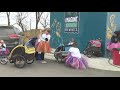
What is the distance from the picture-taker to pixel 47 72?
10.3m

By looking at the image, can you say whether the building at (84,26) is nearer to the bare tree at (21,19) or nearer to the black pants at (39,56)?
the black pants at (39,56)

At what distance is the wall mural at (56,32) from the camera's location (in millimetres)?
18052

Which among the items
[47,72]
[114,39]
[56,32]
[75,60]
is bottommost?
[47,72]

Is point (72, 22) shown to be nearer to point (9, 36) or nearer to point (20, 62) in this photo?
point (9, 36)

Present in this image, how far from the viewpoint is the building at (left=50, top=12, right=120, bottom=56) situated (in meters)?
14.6

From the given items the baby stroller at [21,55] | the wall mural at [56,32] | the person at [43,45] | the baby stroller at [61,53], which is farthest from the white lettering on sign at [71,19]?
the baby stroller at [21,55]

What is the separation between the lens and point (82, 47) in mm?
16016

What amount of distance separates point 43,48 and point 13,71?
2605 millimetres

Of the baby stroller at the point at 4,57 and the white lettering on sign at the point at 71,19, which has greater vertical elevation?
the white lettering on sign at the point at 71,19

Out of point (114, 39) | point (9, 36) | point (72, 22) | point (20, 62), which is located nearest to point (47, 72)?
point (20, 62)

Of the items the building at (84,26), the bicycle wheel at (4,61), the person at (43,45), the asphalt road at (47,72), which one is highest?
the building at (84,26)

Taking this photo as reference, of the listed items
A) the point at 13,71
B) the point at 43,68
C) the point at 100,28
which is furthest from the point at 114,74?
the point at 100,28

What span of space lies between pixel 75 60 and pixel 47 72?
4.91 feet
